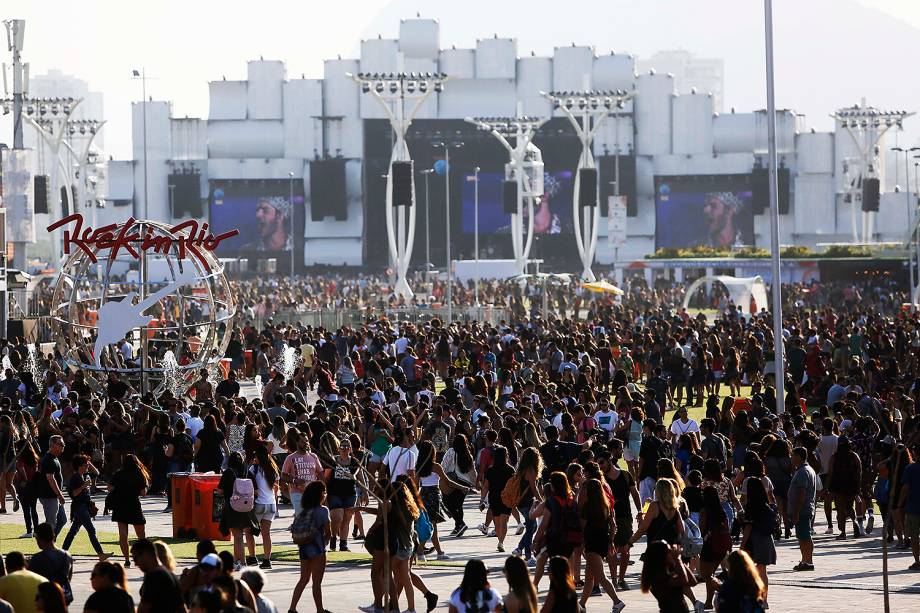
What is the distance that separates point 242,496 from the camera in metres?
15.7

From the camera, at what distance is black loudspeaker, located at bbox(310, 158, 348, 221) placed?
97.1m

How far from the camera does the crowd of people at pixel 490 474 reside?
11.1 metres

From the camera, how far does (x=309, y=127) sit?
99.8 m

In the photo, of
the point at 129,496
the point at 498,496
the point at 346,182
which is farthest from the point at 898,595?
the point at 346,182

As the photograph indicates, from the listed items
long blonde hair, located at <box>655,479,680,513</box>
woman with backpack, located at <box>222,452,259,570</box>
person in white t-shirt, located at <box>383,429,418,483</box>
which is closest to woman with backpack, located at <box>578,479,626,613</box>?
long blonde hair, located at <box>655,479,680,513</box>

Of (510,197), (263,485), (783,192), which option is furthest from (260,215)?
(263,485)

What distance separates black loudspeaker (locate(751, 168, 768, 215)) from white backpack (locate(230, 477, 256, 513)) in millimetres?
82734

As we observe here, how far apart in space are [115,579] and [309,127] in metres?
90.9

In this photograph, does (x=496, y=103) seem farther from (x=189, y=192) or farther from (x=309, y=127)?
(x=189, y=192)

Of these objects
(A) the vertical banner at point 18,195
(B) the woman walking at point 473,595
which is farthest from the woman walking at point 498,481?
(A) the vertical banner at point 18,195

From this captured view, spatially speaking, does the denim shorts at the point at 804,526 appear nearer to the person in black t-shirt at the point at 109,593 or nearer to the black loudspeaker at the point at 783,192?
the person in black t-shirt at the point at 109,593

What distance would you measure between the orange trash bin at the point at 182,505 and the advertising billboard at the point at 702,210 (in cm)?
8258

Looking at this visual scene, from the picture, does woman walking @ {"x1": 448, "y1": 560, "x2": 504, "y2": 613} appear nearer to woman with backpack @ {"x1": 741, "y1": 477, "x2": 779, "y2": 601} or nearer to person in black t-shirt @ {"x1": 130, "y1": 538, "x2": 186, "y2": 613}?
person in black t-shirt @ {"x1": 130, "y1": 538, "x2": 186, "y2": 613}

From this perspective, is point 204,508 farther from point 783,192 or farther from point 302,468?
point 783,192
